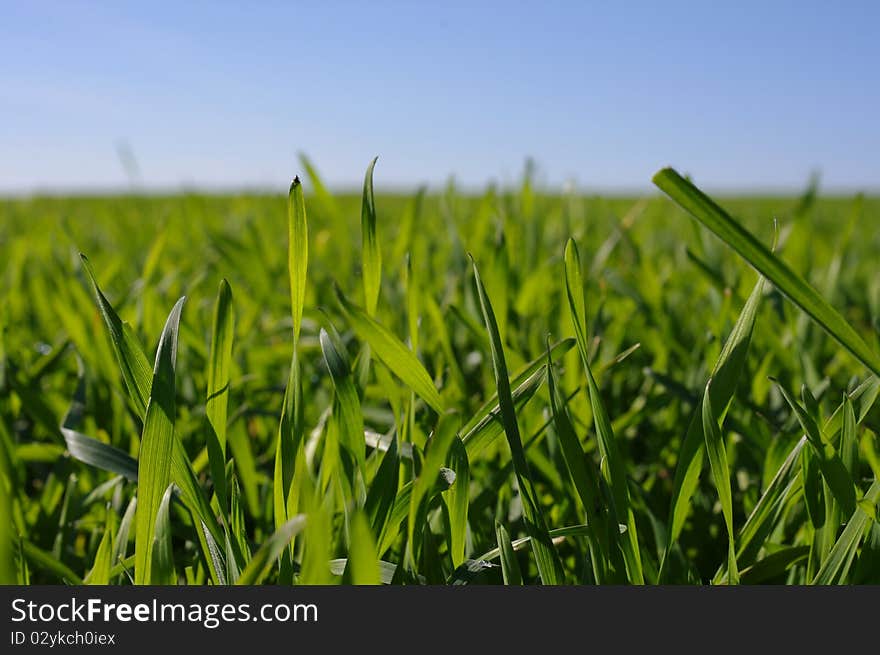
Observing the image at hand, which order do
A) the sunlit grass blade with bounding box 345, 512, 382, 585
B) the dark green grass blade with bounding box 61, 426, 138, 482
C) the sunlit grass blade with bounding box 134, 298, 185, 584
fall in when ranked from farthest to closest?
the dark green grass blade with bounding box 61, 426, 138, 482
the sunlit grass blade with bounding box 134, 298, 185, 584
the sunlit grass blade with bounding box 345, 512, 382, 585

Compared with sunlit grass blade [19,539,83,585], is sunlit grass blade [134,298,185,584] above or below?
above

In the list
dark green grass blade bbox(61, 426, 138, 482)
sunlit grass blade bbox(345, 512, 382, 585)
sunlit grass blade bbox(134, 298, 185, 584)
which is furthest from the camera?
dark green grass blade bbox(61, 426, 138, 482)

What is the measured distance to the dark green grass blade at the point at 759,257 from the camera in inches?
12.9

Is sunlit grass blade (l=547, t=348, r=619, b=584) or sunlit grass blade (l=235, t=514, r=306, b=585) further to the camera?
sunlit grass blade (l=547, t=348, r=619, b=584)

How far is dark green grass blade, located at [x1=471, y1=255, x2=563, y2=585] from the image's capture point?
0.39 m

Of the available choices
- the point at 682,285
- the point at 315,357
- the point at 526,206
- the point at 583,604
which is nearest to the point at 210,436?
the point at 583,604

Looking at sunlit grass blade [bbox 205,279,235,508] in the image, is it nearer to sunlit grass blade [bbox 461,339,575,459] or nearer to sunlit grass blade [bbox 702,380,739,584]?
sunlit grass blade [bbox 461,339,575,459]

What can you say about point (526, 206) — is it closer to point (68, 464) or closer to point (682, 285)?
point (682, 285)

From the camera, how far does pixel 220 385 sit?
45cm

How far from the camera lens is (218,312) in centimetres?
44

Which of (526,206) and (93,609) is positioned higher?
(526,206)

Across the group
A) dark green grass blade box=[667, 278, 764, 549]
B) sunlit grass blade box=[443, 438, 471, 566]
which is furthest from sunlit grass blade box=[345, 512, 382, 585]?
dark green grass blade box=[667, 278, 764, 549]

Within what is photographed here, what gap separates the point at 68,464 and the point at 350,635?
15.8 inches

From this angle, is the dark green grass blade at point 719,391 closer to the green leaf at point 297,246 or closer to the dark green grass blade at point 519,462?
the dark green grass blade at point 519,462
